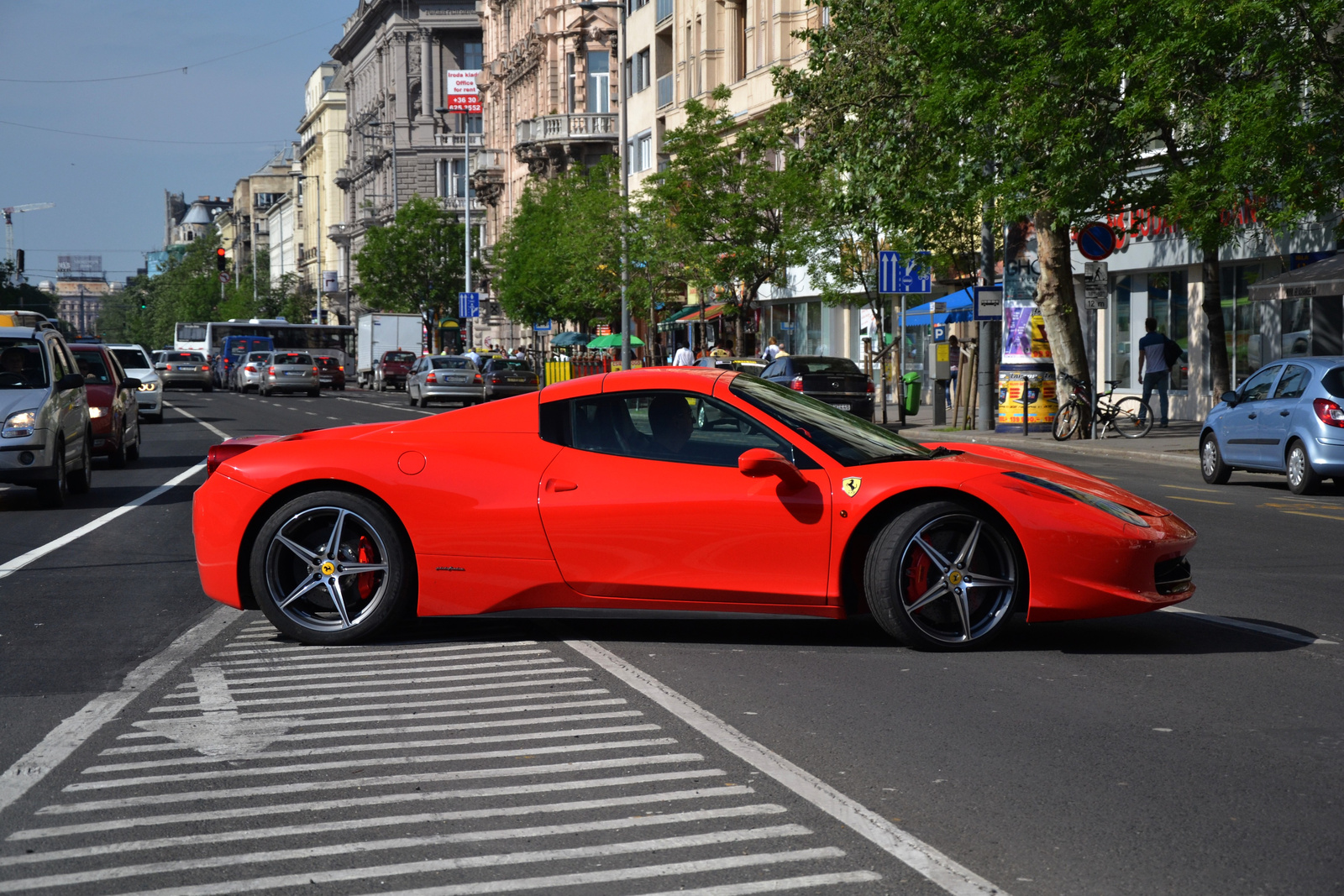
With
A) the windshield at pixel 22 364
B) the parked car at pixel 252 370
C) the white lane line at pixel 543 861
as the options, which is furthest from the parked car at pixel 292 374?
the white lane line at pixel 543 861

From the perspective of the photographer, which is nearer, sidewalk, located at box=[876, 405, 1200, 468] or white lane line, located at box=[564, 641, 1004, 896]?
white lane line, located at box=[564, 641, 1004, 896]

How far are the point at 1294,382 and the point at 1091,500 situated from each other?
35.6ft

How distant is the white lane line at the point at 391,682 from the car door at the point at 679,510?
528 mm

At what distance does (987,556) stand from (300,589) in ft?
10.2

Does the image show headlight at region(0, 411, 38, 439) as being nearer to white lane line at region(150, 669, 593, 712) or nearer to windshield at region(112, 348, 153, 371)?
white lane line at region(150, 669, 593, 712)

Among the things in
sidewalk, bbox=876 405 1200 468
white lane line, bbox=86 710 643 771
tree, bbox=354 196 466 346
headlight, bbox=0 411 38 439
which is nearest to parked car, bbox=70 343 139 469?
headlight, bbox=0 411 38 439

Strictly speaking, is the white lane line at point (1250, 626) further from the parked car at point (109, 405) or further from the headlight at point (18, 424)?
the parked car at point (109, 405)

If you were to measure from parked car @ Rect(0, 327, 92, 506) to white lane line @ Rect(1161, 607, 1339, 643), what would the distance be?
10.5m

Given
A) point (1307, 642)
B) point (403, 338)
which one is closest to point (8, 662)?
point (1307, 642)

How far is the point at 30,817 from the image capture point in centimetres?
484

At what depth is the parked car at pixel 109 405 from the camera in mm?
20734

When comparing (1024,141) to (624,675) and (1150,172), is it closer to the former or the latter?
(1150,172)

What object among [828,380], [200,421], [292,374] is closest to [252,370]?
[292,374]

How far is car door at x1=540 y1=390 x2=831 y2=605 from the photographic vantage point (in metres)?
7.15
